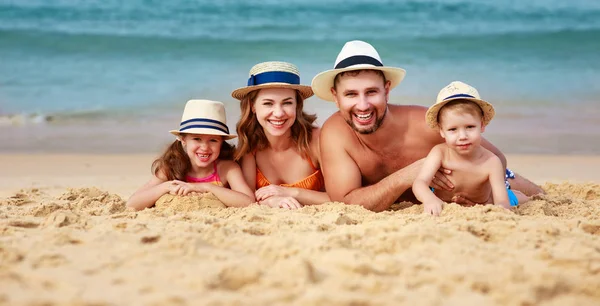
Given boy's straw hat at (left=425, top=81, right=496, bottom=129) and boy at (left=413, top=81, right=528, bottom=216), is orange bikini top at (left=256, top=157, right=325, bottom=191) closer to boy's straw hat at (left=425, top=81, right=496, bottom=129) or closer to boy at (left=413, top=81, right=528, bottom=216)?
boy at (left=413, top=81, right=528, bottom=216)

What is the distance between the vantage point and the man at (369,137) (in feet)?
14.9

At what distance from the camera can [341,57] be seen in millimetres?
4691

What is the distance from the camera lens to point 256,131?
5293 mm

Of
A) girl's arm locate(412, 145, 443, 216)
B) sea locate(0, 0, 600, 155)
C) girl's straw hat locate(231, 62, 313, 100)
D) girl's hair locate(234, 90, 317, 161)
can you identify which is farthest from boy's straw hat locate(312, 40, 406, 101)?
sea locate(0, 0, 600, 155)

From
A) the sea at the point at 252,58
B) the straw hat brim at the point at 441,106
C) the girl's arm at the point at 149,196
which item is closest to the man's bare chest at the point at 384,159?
the straw hat brim at the point at 441,106

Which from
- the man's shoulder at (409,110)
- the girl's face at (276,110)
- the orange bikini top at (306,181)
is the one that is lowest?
the orange bikini top at (306,181)

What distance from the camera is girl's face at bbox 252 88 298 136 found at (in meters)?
5.00

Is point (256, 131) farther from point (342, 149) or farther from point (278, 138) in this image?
point (342, 149)

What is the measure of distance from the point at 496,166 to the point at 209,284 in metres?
2.54

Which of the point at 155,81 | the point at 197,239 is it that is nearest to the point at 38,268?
the point at 197,239

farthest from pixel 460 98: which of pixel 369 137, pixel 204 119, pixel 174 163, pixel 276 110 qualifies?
pixel 174 163

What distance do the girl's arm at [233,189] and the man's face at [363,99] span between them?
995 millimetres

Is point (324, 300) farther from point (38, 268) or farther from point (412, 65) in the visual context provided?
point (412, 65)

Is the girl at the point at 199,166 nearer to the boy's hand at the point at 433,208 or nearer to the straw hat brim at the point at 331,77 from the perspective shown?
the straw hat brim at the point at 331,77
